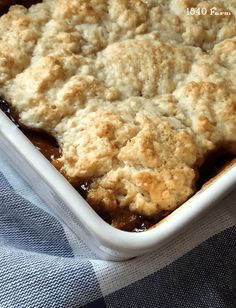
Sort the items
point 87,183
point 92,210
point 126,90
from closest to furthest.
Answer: point 92,210, point 87,183, point 126,90

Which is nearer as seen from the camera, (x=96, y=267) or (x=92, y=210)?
(x=92, y=210)

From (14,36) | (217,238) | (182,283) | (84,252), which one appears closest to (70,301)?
(84,252)

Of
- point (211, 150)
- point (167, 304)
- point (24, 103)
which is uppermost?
point (24, 103)

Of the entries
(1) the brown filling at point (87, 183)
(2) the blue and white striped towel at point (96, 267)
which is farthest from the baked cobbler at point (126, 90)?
(2) the blue and white striped towel at point (96, 267)

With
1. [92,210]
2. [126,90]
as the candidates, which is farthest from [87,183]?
[126,90]

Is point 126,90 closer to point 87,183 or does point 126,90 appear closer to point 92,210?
point 87,183

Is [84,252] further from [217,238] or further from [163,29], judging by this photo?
[163,29]
